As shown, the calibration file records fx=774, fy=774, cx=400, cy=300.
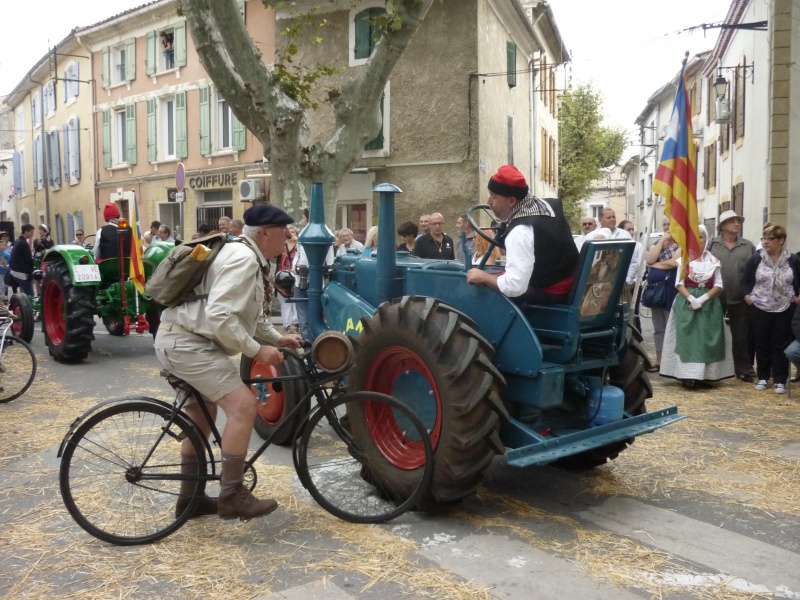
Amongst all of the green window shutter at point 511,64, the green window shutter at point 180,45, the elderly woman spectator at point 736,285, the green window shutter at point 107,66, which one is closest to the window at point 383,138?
the green window shutter at point 511,64

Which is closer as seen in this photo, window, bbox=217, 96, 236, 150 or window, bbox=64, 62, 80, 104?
window, bbox=217, 96, 236, 150

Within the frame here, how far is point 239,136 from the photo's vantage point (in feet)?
72.5

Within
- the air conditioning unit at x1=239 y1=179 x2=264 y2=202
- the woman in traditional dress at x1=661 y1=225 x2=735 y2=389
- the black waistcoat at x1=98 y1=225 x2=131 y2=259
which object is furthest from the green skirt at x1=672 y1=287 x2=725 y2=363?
the air conditioning unit at x1=239 y1=179 x2=264 y2=202

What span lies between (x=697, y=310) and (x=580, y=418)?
3.76 meters

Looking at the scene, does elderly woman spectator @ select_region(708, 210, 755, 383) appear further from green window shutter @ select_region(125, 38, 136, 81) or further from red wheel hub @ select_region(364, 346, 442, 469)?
green window shutter @ select_region(125, 38, 136, 81)

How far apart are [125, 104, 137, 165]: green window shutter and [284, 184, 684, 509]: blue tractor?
23.4 metres

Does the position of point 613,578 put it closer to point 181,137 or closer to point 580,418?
point 580,418

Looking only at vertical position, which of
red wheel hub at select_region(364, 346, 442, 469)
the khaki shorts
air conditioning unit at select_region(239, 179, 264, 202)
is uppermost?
air conditioning unit at select_region(239, 179, 264, 202)

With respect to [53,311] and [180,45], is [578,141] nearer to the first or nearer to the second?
Answer: [180,45]

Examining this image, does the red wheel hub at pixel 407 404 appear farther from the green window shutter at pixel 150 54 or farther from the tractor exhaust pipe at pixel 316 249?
the green window shutter at pixel 150 54

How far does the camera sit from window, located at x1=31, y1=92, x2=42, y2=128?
34.7 metres

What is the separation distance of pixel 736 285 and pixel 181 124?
19.5m

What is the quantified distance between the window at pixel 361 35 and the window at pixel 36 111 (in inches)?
805

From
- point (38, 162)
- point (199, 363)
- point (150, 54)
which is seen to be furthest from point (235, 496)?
point (38, 162)
